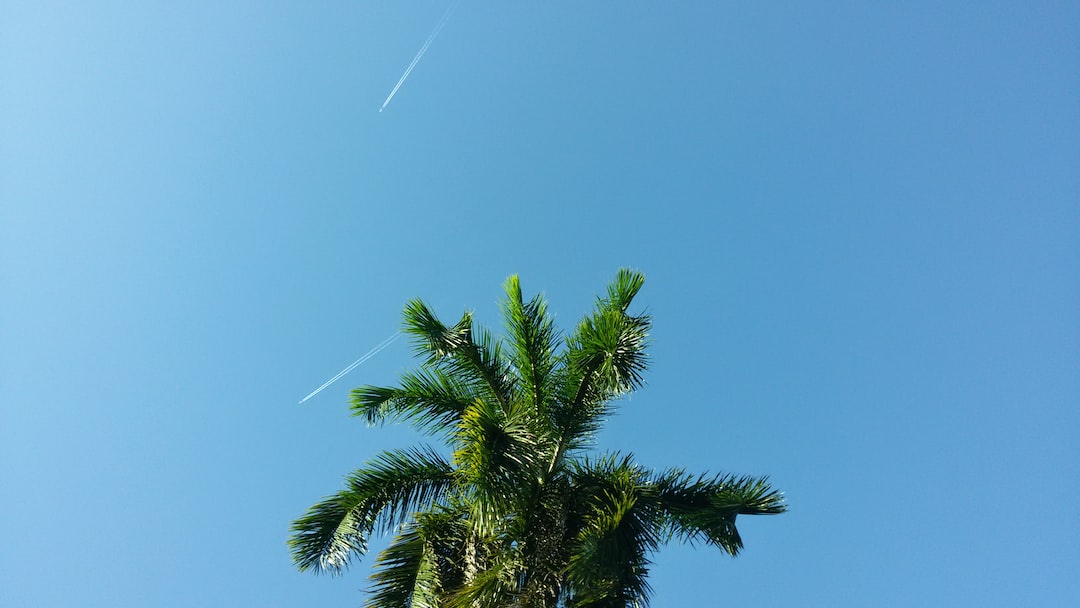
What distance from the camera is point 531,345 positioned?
11188mm

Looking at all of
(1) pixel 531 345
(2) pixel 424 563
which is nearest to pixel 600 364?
(1) pixel 531 345

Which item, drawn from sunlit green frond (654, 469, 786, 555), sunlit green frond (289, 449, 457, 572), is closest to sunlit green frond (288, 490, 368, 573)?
sunlit green frond (289, 449, 457, 572)

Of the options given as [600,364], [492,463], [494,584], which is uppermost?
[600,364]

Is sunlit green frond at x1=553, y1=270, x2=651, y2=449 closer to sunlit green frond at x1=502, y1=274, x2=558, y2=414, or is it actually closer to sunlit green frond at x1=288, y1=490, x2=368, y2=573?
sunlit green frond at x1=502, y1=274, x2=558, y2=414

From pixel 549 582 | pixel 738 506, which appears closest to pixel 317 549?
pixel 549 582

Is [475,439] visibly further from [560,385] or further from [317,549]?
[317,549]

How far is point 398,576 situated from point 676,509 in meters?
4.31

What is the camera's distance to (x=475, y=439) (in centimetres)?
848

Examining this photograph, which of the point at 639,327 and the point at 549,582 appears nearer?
the point at 549,582

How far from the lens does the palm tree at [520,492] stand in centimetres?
886

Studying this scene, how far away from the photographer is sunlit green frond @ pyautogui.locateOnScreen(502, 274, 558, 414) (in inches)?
436

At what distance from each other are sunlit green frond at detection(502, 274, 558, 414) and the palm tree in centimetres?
2

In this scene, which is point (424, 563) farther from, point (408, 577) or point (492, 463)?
point (492, 463)

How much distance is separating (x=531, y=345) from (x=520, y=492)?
2641 millimetres
